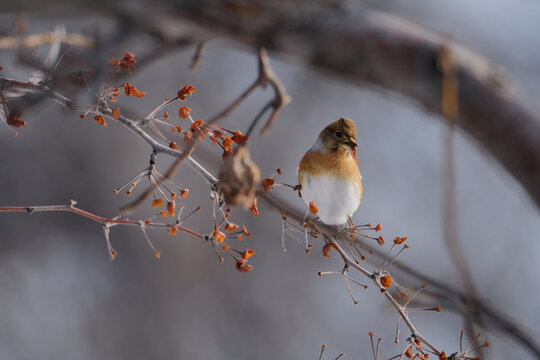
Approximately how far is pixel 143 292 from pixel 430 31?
3459 mm

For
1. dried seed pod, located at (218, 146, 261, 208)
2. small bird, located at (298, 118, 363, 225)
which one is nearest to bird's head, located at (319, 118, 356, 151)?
small bird, located at (298, 118, 363, 225)

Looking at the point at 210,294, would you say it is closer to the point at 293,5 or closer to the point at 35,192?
the point at 35,192

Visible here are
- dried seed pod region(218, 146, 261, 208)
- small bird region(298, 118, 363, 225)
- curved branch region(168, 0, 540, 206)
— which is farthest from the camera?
small bird region(298, 118, 363, 225)

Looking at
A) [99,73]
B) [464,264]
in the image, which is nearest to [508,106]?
[464,264]

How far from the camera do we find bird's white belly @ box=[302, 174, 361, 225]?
795 millimetres

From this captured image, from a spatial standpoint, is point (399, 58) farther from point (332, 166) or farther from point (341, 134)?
point (332, 166)

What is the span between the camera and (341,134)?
731 mm

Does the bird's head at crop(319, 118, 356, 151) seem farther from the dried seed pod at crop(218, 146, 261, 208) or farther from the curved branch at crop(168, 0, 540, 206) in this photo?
the dried seed pod at crop(218, 146, 261, 208)

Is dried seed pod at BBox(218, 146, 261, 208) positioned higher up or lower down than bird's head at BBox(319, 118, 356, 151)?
lower down

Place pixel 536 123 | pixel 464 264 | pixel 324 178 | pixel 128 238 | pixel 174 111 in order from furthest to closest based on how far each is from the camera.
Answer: pixel 128 238 < pixel 174 111 < pixel 324 178 < pixel 536 123 < pixel 464 264

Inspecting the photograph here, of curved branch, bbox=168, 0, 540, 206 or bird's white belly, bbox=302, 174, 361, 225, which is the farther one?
bird's white belly, bbox=302, 174, 361, 225

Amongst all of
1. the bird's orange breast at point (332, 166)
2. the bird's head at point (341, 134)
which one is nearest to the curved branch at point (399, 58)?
the bird's head at point (341, 134)

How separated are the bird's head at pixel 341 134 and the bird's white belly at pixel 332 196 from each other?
0.08 meters

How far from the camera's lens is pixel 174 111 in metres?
3.08
